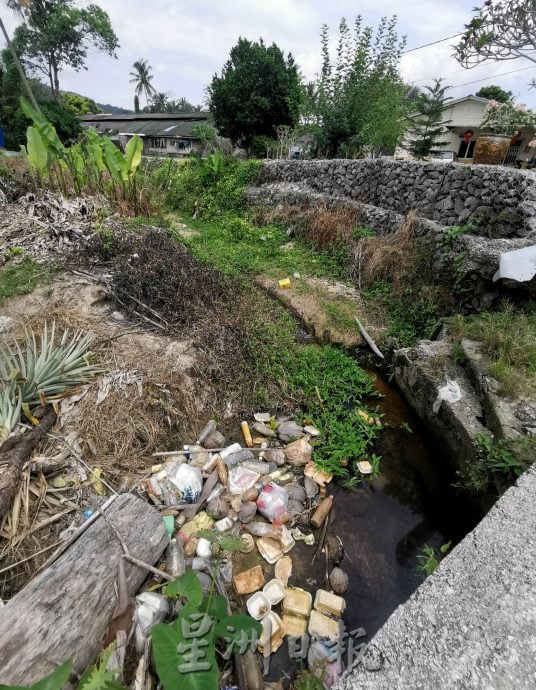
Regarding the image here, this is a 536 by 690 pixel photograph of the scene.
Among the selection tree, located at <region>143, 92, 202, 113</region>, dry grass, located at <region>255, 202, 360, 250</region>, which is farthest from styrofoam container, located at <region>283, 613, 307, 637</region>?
tree, located at <region>143, 92, 202, 113</region>

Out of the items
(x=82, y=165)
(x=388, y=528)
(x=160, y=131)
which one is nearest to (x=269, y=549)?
(x=388, y=528)

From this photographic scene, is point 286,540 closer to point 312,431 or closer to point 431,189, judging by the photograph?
point 312,431

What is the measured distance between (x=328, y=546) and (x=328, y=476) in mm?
594

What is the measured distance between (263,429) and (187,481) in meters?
0.98

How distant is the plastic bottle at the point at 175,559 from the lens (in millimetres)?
2098

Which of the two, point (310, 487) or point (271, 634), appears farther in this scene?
point (310, 487)

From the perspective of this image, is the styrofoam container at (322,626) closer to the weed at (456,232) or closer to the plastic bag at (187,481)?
the plastic bag at (187,481)

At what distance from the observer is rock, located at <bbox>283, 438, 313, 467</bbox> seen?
9.84ft

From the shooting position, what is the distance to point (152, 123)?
2628 centimetres

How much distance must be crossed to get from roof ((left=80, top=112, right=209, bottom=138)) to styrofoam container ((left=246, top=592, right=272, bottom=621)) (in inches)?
973

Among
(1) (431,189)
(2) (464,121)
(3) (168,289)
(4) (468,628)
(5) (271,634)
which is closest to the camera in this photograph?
(4) (468,628)

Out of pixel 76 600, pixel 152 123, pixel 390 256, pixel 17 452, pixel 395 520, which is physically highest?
pixel 152 123

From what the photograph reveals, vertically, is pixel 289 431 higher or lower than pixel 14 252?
lower

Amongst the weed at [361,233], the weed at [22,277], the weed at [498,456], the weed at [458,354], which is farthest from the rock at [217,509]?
the weed at [361,233]
